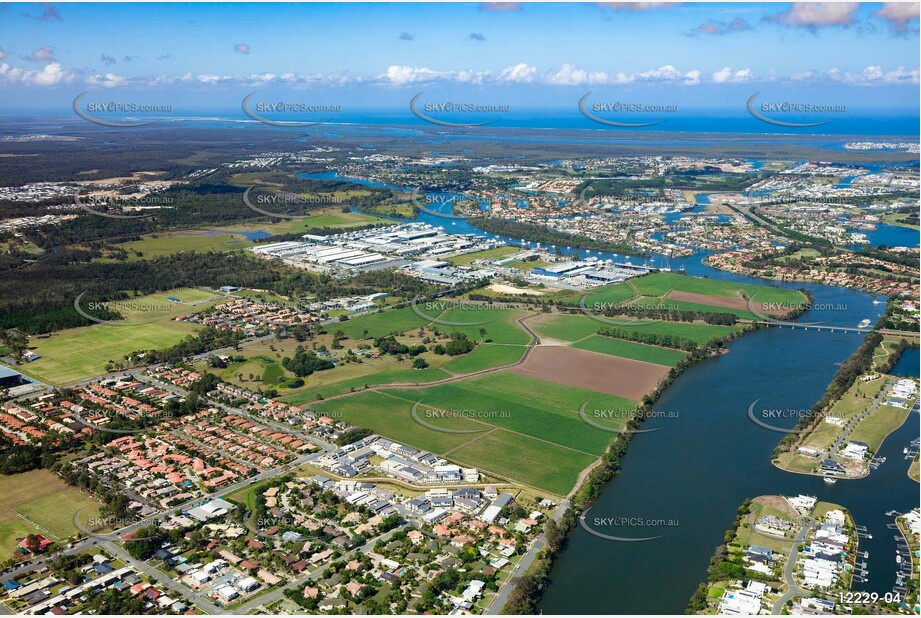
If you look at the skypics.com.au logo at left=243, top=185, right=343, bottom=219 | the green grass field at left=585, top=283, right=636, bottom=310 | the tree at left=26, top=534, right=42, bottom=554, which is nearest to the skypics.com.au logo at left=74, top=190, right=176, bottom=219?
the skypics.com.au logo at left=243, top=185, right=343, bottom=219

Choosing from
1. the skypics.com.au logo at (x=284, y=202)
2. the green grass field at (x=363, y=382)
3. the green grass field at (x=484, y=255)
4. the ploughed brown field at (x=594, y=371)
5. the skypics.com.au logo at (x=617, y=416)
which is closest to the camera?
the skypics.com.au logo at (x=617, y=416)

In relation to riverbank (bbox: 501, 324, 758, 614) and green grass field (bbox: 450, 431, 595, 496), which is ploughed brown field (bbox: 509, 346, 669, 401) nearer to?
riverbank (bbox: 501, 324, 758, 614)

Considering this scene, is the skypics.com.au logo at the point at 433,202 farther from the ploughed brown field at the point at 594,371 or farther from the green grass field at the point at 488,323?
the ploughed brown field at the point at 594,371

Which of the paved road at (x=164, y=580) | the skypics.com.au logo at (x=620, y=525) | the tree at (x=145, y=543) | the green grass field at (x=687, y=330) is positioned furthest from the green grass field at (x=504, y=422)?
the paved road at (x=164, y=580)

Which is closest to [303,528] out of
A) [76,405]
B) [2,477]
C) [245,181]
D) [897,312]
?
[2,477]

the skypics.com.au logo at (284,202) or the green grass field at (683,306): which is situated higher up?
the skypics.com.au logo at (284,202)

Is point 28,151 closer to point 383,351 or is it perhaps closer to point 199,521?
point 383,351
